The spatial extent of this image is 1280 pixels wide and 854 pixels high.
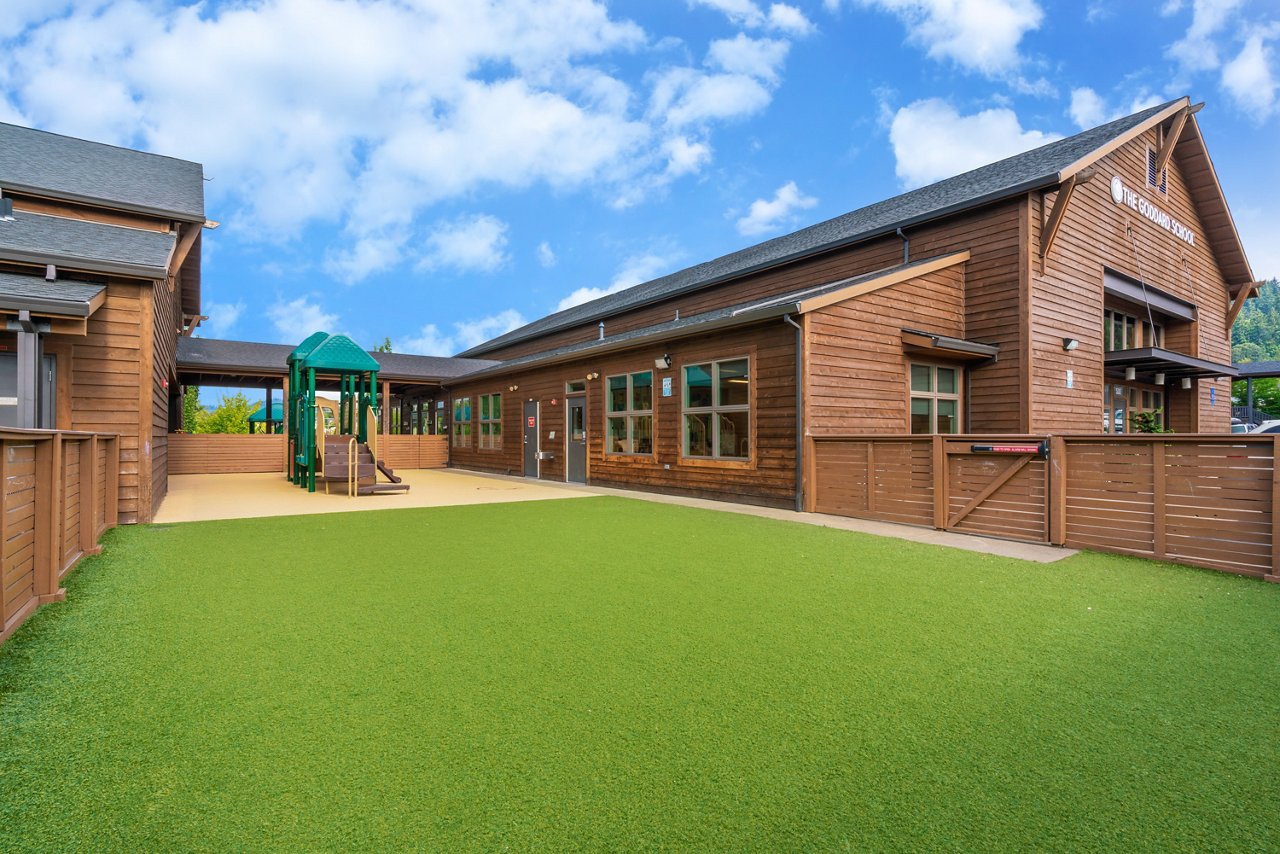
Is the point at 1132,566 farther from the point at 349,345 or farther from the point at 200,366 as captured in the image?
the point at 200,366

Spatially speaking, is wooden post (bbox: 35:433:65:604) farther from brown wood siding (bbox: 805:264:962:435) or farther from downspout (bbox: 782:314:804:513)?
brown wood siding (bbox: 805:264:962:435)

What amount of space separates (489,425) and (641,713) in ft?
52.6

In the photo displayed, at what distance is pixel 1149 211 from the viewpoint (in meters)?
14.0

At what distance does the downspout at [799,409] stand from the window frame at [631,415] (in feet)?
11.1

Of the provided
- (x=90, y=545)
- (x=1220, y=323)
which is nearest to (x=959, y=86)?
(x=1220, y=323)

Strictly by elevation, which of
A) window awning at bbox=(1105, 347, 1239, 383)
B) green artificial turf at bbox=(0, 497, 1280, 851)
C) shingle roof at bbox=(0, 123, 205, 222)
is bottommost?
green artificial turf at bbox=(0, 497, 1280, 851)

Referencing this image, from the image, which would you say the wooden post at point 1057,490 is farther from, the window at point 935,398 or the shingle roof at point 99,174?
the shingle roof at point 99,174

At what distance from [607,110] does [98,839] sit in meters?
37.1

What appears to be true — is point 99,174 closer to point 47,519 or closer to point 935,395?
point 47,519

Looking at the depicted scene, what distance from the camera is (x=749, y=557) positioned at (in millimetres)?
5543

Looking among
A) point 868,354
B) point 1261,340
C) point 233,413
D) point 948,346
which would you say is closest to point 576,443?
point 868,354

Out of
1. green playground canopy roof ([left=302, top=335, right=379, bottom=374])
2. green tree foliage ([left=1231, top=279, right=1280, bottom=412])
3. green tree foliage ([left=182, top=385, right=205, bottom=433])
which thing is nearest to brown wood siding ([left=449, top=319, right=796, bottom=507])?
green playground canopy roof ([left=302, top=335, right=379, bottom=374])

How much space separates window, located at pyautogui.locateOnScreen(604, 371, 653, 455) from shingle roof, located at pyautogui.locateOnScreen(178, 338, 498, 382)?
982 centimetres

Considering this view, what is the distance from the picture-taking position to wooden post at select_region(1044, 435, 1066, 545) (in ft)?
20.2
